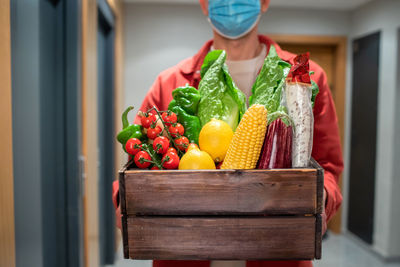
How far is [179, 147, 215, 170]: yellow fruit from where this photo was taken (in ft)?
2.33

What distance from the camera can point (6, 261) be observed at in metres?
0.98

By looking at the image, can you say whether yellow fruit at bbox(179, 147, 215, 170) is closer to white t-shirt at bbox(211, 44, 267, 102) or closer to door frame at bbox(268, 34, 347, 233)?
white t-shirt at bbox(211, 44, 267, 102)

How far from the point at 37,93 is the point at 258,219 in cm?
123

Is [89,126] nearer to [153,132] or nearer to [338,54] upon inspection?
[153,132]

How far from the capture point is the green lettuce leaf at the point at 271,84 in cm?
80

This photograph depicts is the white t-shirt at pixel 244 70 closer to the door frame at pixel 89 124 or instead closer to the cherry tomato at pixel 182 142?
the cherry tomato at pixel 182 142

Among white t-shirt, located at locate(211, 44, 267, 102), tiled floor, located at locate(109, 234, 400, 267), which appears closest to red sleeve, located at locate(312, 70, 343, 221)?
white t-shirt, located at locate(211, 44, 267, 102)

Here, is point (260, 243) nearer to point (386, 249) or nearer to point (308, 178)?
point (308, 178)

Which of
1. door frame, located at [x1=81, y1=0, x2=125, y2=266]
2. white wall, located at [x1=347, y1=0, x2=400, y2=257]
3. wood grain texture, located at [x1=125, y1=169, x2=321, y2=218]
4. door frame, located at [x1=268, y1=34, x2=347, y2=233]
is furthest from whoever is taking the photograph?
door frame, located at [x1=268, y1=34, x2=347, y2=233]

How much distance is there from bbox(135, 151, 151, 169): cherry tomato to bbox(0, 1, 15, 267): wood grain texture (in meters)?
0.43

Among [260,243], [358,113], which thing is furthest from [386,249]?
[260,243]

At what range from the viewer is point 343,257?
3.43 meters

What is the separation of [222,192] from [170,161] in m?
0.13

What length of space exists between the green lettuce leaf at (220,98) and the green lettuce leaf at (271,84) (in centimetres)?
5
